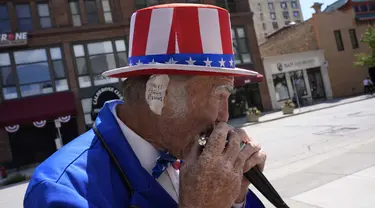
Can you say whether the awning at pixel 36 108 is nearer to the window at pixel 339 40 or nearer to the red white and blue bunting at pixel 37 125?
the red white and blue bunting at pixel 37 125

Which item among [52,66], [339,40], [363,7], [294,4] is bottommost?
[339,40]

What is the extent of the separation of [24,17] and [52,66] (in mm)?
3908

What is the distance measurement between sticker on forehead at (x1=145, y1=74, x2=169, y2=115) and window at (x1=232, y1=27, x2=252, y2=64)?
76.6ft

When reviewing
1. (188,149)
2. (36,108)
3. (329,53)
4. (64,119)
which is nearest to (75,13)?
(36,108)

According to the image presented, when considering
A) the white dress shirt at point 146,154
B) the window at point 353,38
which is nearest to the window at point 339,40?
the window at point 353,38

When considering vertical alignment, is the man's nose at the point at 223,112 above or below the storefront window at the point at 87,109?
below

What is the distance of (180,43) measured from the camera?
4.43 ft

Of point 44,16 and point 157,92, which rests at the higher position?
point 44,16

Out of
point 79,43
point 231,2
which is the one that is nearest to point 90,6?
point 79,43

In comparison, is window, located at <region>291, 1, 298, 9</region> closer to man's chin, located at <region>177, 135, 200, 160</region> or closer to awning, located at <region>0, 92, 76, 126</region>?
awning, located at <region>0, 92, 76, 126</region>

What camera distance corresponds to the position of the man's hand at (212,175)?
3.55 ft

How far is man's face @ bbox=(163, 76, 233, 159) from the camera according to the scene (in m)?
1.28

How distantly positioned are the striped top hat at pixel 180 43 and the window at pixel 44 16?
21849mm

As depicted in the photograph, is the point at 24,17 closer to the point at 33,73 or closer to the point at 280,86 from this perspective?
the point at 33,73
